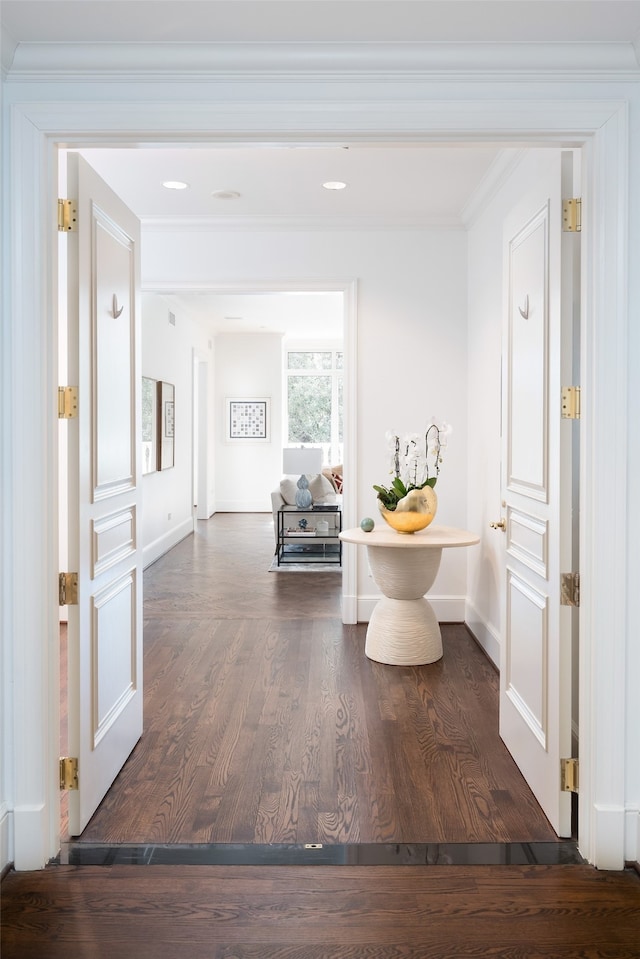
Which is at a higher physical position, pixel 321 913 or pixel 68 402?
pixel 68 402

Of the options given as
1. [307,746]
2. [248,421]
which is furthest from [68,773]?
[248,421]

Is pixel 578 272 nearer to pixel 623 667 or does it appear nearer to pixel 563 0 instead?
pixel 563 0

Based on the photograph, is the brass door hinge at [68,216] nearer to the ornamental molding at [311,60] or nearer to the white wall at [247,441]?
the ornamental molding at [311,60]

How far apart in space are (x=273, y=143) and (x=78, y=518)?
4.21 ft

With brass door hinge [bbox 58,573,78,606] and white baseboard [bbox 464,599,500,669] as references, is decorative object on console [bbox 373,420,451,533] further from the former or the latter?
brass door hinge [bbox 58,573,78,606]

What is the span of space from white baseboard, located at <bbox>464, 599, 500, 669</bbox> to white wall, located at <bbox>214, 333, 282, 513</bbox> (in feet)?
23.5

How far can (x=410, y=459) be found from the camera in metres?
4.00

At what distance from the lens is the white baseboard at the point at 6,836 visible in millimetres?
2072

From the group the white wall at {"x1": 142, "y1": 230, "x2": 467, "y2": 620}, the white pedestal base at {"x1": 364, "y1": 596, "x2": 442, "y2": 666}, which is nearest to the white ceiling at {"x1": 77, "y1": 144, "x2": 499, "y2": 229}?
the white wall at {"x1": 142, "y1": 230, "x2": 467, "y2": 620}

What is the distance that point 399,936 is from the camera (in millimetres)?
1848

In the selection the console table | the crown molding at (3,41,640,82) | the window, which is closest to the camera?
the crown molding at (3,41,640,82)

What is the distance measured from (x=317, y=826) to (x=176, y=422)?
671 cm

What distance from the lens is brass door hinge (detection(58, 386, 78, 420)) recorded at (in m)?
2.19

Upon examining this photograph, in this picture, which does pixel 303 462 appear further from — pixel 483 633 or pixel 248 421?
pixel 248 421
